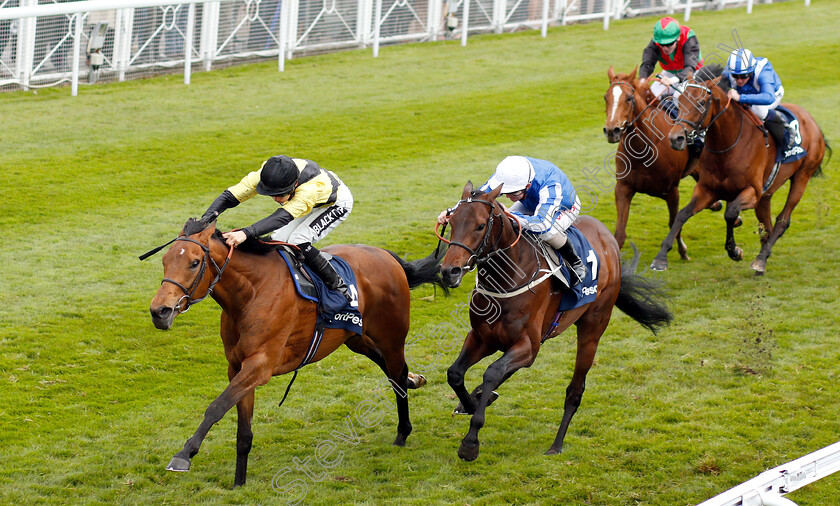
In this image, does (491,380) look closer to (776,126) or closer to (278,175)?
(278,175)

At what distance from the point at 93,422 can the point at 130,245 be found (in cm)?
322

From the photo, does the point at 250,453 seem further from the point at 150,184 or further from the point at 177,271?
the point at 150,184

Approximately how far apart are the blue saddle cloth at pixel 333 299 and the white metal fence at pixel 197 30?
6.16 meters

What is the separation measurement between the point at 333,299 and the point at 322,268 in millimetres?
186

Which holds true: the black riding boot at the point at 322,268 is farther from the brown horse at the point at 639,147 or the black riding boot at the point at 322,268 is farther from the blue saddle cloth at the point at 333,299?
the brown horse at the point at 639,147

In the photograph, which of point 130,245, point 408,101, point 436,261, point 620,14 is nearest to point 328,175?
point 436,261

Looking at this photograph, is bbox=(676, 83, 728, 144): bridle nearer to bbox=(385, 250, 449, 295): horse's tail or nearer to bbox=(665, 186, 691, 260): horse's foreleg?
bbox=(665, 186, 691, 260): horse's foreleg

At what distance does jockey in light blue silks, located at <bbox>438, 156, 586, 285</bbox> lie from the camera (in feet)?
16.3

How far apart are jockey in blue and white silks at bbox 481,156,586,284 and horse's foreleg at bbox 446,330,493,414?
26.6 inches

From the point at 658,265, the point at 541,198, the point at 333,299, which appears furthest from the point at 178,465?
the point at 658,265

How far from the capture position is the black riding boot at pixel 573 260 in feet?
17.3

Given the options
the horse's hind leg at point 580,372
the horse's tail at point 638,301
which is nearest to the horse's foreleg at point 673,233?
the horse's tail at point 638,301

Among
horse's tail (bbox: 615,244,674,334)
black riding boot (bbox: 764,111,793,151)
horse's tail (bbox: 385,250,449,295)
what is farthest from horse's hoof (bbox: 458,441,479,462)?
black riding boot (bbox: 764,111,793,151)

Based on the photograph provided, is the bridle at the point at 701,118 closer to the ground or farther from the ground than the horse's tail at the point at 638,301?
farther from the ground
